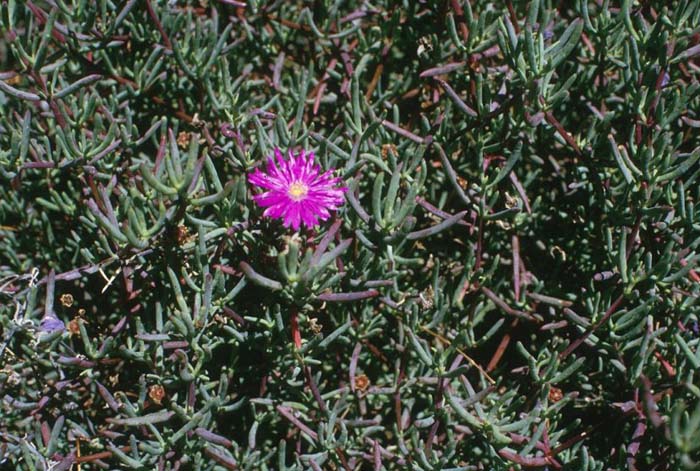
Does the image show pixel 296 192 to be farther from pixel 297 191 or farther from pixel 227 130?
pixel 227 130

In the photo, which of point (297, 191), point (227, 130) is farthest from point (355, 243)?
point (227, 130)

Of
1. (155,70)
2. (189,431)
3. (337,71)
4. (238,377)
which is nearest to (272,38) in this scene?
(337,71)

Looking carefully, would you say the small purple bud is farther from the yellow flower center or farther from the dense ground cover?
the yellow flower center

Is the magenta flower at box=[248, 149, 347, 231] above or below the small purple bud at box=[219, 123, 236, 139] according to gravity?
below

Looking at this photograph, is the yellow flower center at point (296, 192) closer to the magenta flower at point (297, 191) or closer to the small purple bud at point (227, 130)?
the magenta flower at point (297, 191)

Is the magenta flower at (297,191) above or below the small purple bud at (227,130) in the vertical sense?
below

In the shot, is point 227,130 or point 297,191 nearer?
point 297,191

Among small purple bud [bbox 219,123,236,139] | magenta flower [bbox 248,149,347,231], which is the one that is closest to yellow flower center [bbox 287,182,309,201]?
magenta flower [bbox 248,149,347,231]

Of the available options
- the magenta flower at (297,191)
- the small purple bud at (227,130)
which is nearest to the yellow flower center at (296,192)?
the magenta flower at (297,191)
